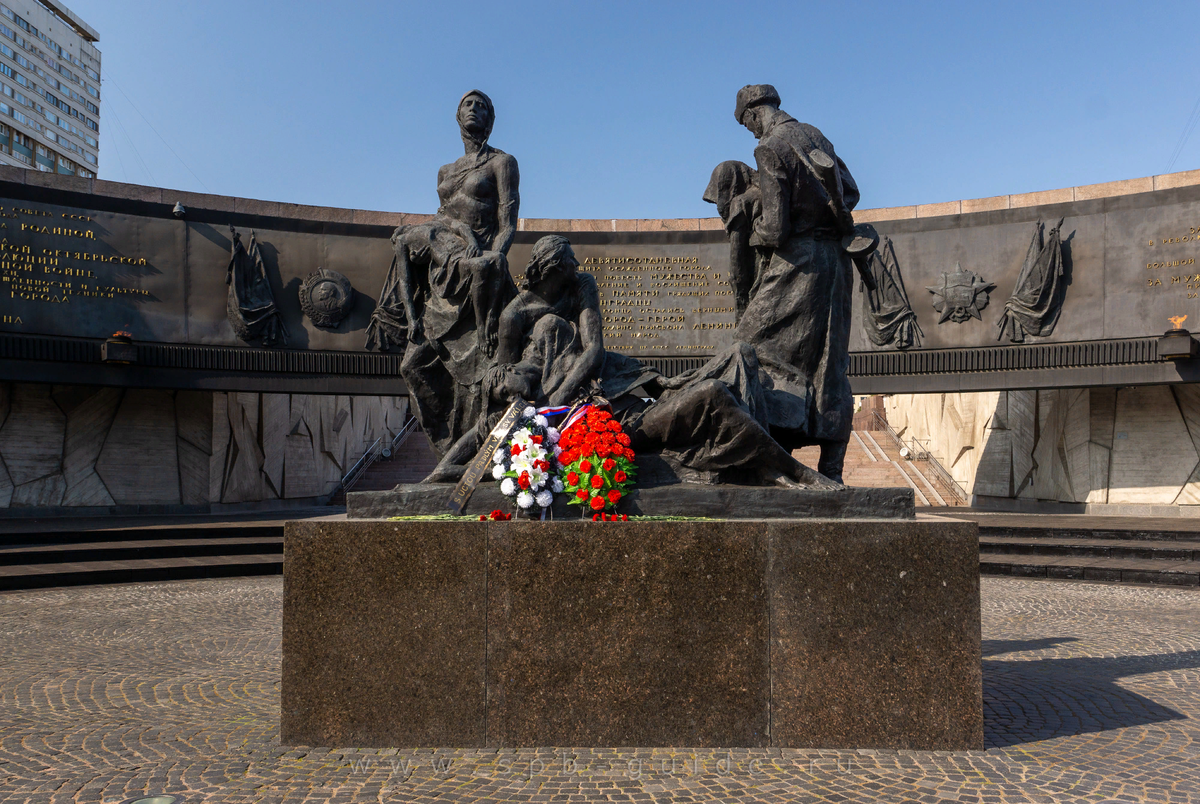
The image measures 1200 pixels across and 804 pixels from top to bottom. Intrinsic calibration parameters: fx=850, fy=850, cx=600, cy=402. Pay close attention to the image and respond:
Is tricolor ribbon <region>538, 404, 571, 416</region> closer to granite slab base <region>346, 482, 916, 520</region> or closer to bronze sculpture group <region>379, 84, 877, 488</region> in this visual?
bronze sculpture group <region>379, 84, 877, 488</region>

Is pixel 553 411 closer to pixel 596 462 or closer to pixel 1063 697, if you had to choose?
pixel 596 462

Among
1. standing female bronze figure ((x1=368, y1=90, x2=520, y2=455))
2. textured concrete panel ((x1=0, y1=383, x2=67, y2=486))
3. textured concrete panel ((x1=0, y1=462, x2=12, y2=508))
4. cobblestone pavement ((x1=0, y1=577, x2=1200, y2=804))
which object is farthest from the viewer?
textured concrete panel ((x1=0, y1=383, x2=67, y2=486))

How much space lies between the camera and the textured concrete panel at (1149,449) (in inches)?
593

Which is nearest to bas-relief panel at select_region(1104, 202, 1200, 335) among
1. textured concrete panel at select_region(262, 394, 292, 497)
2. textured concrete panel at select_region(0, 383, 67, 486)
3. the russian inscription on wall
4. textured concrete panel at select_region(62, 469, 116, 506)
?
the russian inscription on wall

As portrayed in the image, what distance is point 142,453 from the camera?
52.1 feet

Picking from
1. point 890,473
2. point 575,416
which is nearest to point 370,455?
point 890,473

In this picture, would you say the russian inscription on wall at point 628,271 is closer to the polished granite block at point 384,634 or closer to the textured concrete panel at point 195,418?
the textured concrete panel at point 195,418

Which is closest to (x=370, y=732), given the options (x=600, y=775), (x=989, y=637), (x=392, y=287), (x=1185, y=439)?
(x=600, y=775)

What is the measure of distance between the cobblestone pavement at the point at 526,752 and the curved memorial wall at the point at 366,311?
26.5 feet

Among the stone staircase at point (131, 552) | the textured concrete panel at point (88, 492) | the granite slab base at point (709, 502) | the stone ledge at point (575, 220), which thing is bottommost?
the stone staircase at point (131, 552)

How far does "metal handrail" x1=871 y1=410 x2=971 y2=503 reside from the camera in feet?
63.0

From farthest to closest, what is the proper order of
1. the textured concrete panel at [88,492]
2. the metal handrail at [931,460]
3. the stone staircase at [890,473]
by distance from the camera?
the metal handrail at [931,460] → the stone staircase at [890,473] → the textured concrete panel at [88,492]

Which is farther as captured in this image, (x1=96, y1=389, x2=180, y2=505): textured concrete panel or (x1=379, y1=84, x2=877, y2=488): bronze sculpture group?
(x1=96, y1=389, x2=180, y2=505): textured concrete panel

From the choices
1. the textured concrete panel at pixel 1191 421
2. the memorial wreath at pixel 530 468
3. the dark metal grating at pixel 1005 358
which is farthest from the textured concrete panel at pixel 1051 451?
the memorial wreath at pixel 530 468
